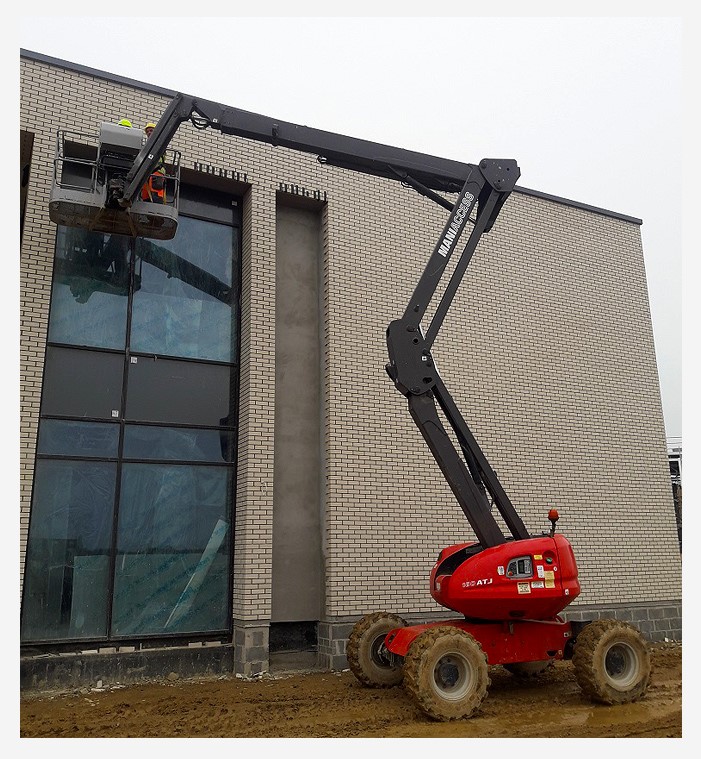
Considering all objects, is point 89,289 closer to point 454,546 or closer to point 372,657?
point 454,546

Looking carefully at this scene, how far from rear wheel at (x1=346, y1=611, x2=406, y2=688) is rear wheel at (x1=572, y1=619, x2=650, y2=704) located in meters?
2.13

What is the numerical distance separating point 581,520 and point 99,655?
7962 millimetres

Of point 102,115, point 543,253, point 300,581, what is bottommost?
point 300,581

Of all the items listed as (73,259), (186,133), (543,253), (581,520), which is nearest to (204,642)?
(73,259)

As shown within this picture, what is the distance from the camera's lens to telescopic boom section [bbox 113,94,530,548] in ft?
26.3

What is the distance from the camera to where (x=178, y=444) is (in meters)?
10.1

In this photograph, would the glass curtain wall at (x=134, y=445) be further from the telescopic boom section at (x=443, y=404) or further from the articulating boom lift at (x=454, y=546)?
the telescopic boom section at (x=443, y=404)

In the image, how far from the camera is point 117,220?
9.48 meters

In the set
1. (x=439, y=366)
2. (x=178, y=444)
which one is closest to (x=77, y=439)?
(x=178, y=444)

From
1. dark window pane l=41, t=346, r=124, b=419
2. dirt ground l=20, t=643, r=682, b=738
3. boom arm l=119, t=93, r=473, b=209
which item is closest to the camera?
dirt ground l=20, t=643, r=682, b=738

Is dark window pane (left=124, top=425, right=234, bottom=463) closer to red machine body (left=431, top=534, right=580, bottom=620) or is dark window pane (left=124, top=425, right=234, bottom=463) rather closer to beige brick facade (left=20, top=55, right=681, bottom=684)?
beige brick facade (left=20, top=55, right=681, bottom=684)

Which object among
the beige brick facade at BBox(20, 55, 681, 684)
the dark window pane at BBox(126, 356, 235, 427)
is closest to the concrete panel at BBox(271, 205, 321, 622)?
the beige brick facade at BBox(20, 55, 681, 684)

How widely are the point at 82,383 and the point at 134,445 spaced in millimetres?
1114

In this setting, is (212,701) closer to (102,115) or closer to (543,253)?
(102,115)
